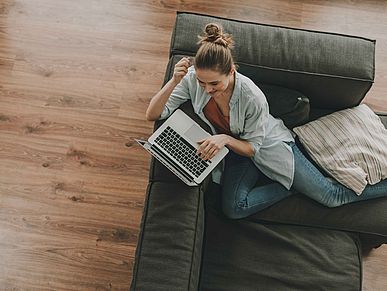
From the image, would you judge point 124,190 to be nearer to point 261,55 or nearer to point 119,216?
point 119,216

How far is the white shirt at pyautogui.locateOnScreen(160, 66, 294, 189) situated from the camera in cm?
190

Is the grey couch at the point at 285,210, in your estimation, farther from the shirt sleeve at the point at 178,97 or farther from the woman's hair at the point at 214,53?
the woman's hair at the point at 214,53

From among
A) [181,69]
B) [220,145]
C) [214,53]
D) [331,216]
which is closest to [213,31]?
[214,53]

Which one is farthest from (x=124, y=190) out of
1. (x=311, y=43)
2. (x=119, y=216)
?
(x=311, y=43)

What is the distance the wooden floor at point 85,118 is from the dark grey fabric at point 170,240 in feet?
1.93

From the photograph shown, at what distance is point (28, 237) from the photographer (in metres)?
2.33

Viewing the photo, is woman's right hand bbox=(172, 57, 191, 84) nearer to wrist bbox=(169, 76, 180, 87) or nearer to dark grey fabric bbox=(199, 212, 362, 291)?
wrist bbox=(169, 76, 180, 87)

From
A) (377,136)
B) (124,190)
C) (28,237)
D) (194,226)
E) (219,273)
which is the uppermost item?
(377,136)

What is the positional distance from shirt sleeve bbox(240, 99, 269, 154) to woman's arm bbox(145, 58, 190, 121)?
26 centimetres

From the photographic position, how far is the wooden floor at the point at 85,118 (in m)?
2.30

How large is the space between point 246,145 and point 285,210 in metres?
0.29

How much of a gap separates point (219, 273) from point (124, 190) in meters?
0.70

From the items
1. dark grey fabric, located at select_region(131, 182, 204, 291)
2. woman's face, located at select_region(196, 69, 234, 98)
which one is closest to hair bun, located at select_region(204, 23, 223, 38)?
woman's face, located at select_region(196, 69, 234, 98)

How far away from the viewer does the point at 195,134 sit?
1896 mm
